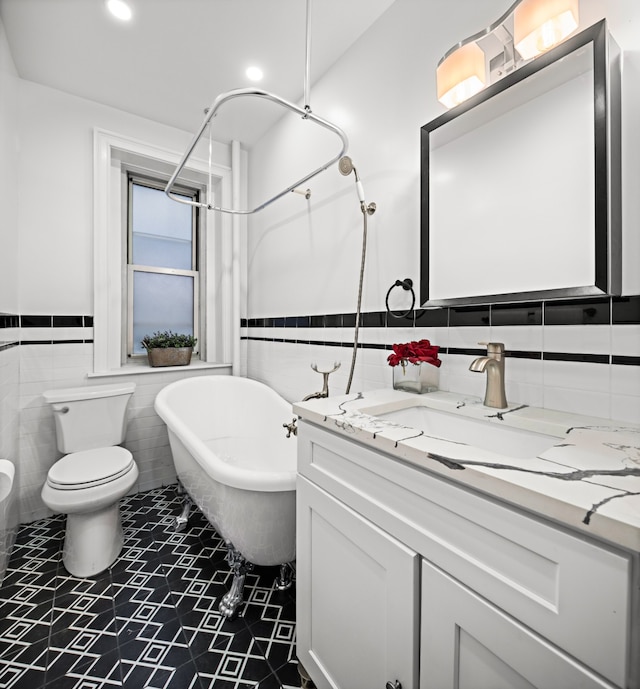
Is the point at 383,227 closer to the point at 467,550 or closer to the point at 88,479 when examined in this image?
the point at 467,550

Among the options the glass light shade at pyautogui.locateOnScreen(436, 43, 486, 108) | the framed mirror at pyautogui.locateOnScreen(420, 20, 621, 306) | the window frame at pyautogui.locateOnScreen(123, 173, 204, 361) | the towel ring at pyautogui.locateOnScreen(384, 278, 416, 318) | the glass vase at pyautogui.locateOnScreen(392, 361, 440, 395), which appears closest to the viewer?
the framed mirror at pyautogui.locateOnScreen(420, 20, 621, 306)

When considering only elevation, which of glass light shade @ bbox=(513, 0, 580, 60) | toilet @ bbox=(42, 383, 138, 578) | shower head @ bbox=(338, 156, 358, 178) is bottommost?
toilet @ bbox=(42, 383, 138, 578)

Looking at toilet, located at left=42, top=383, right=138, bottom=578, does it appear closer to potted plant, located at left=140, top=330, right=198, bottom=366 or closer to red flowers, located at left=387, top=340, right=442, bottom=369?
potted plant, located at left=140, top=330, right=198, bottom=366

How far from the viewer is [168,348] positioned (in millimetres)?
2633

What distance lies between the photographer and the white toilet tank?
2.02 m

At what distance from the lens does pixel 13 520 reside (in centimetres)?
191

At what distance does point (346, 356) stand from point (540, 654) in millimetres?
1411

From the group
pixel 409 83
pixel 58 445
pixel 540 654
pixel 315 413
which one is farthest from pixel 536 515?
pixel 58 445

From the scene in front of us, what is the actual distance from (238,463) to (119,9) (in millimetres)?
2455

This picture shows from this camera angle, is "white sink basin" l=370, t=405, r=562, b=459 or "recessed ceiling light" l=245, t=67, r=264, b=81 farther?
"recessed ceiling light" l=245, t=67, r=264, b=81

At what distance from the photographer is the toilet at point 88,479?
A: 5.32 ft

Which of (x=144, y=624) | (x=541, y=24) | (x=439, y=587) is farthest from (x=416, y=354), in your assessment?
(x=144, y=624)

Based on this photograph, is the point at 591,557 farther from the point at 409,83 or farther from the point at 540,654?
the point at 409,83

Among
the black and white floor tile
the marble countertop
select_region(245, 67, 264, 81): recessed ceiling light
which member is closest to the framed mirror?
the marble countertop
